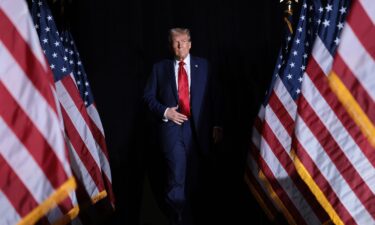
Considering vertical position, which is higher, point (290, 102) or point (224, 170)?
point (290, 102)

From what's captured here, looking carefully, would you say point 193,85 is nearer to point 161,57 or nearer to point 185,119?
point 185,119

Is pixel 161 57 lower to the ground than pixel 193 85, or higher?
higher

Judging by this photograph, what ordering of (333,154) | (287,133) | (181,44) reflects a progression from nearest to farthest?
(333,154), (287,133), (181,44)

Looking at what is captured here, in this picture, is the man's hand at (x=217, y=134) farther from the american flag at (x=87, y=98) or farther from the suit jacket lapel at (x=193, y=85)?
the american flag at (x=87, y=98)

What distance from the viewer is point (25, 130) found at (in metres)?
1.80

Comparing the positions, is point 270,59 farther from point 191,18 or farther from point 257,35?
point 191,18

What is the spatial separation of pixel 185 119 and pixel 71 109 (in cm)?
76

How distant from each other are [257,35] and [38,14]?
1.55 metres

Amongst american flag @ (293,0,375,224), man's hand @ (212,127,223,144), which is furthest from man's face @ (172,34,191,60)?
american flag @ (293,0,375,224)

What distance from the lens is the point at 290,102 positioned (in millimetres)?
3109

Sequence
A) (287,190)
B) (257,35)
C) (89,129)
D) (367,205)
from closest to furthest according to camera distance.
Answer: (367,205) < (287,190) < (89,129) < (257,35)

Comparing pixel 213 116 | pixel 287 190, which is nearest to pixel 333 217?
pixel 287 190

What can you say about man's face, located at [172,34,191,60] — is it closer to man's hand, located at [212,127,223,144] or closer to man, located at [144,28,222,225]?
man, located at [144,28,222,225]

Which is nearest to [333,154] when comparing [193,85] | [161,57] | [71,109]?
[193,85]
